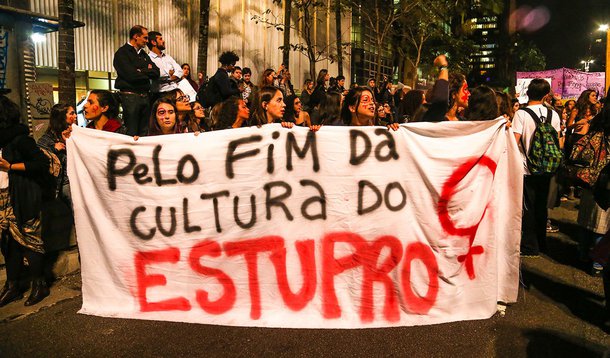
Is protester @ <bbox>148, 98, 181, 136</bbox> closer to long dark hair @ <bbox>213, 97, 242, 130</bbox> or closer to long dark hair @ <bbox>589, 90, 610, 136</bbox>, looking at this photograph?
long dark hair @ <bbox>213, 97, 242, 130</bbox>

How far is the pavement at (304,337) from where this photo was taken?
3.21 meters

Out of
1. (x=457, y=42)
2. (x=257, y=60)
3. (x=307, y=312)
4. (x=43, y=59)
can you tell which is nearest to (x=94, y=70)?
(x=43, y=59)

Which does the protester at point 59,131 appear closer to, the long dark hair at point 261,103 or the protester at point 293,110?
the long dark hair at point 261,103

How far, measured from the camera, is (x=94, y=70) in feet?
39.3

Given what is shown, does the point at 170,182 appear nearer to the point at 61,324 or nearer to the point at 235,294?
the point at 235,294

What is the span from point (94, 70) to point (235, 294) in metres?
10.2

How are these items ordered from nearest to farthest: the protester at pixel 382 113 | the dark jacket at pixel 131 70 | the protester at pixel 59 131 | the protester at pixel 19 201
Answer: the protester at pixel 19 201 → the protester at pixel 59 131 → the protester at pixel 382 113 → the dark jacket at pixel 131 70

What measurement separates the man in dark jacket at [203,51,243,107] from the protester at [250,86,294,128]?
3.24 m

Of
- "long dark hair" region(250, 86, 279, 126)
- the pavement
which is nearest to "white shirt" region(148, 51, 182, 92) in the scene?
"long dark hair" region(250, 86, 279, 126)

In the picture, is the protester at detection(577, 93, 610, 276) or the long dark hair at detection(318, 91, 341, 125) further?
the long dark hair at detection(318, 91, 341, 125)

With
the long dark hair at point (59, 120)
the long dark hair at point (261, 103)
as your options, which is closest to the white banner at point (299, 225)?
the long dark hair at point (261, 103)

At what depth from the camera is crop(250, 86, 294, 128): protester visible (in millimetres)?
4453

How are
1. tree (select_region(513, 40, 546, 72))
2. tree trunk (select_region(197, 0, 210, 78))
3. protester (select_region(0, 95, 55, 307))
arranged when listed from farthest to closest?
tree (select_region(513, 40, 546, 72)), tree trunk (select_region(197, 0, 210, 78)), protester (select_region(0, 95, 55, 307))

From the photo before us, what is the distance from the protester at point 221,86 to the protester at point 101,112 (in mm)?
3045
